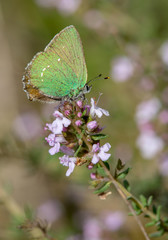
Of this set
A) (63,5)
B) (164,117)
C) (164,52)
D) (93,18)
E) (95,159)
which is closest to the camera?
(95,159)

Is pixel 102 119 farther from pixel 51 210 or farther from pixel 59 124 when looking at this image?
pixel 59 124

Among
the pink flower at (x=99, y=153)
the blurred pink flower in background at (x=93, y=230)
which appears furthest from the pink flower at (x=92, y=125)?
the blurred pink flower in background at (x=93, y=230)

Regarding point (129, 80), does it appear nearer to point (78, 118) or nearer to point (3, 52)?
point (78, 118)

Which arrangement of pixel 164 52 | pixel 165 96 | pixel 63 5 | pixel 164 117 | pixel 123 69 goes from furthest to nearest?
pixel 63 5, pixel 123 69, pixel 164 52, pixel 165 96, pixel 164 117

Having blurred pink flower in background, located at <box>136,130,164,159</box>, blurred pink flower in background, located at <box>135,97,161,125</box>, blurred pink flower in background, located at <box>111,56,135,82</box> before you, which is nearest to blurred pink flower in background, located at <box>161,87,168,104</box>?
blurred pink flower in background, located at <box>135,97,161,125</box>

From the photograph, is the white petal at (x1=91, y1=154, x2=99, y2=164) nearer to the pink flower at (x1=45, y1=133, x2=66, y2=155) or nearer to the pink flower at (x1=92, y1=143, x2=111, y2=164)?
the pink flower at (x1=92, y1=143, x2=111, y2=164)

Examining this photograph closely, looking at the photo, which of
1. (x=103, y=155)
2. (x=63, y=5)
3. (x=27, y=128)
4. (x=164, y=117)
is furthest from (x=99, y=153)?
(x=63, y=5)

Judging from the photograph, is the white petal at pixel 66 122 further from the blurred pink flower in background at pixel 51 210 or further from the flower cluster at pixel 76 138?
the blurred pink flower in background at pixel 51 210
